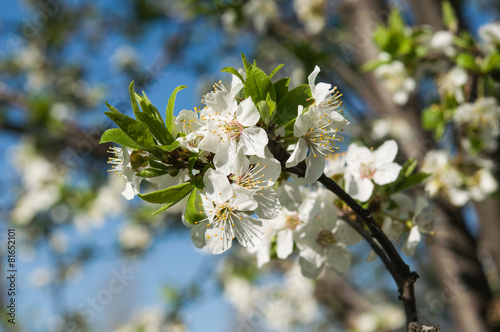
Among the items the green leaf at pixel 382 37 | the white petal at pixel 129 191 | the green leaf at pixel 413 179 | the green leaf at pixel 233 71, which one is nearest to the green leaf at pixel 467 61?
the green leaf at pixel 382 37

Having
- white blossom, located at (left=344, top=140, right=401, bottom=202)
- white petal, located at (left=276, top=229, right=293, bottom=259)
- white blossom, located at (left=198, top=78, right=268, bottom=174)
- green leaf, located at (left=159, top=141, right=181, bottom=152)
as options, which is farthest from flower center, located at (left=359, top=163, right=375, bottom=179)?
green leaf, located at (left=159, top=141, right=181, bottom=152)

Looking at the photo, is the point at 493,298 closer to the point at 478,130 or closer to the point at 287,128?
the point at 478,130

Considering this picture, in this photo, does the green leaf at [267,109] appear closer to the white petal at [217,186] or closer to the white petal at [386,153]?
the white petal at [217,186]

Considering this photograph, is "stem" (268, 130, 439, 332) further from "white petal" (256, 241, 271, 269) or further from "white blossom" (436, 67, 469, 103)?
"white blossom" (436, 67, 469, 103)

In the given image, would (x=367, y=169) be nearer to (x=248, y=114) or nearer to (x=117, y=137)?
(x=248, y=114)

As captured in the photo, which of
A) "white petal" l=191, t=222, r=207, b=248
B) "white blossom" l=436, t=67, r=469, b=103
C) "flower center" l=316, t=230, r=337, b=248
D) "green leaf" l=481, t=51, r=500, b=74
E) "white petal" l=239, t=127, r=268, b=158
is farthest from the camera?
"white blossom" l=436, t=67, r=469, b=103

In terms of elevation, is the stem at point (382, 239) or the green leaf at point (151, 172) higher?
the green leaf at point (151, 172)

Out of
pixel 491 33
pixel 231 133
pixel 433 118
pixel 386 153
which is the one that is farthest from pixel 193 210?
pixel 491 33
